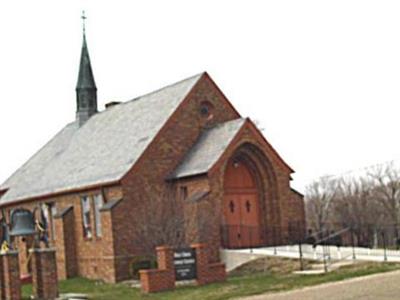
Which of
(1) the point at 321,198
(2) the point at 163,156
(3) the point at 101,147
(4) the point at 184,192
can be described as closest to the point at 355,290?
(4) the point at 184,192

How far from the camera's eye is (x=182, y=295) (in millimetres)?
22453

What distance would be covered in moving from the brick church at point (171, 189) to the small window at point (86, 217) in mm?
50

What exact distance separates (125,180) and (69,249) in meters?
6.34

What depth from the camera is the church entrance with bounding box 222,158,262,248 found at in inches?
1345

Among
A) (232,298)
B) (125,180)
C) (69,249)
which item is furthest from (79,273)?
(232,298)

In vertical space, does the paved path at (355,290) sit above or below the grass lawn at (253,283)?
above

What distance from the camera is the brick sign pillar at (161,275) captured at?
24.2 metres

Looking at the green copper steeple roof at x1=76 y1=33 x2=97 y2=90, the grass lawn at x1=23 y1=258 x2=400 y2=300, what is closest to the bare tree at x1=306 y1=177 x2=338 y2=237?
the green copper steeple roof at x1=76 y1=33 x2=97 y2=90

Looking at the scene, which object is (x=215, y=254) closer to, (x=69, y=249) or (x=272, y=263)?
(x=272, y=263)

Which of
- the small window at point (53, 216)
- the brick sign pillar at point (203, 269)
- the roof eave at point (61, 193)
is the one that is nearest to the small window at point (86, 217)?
the roof eave at point (61, 193)

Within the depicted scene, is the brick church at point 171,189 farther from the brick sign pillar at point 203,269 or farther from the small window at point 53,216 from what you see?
the brick sign pillar at point 203,269

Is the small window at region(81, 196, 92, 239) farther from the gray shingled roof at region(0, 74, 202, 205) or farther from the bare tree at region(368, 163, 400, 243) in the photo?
the bare tree at region(368, 163, 400, 243)

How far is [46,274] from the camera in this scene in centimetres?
2348

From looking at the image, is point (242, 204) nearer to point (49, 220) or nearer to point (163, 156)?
point (163, 156)
